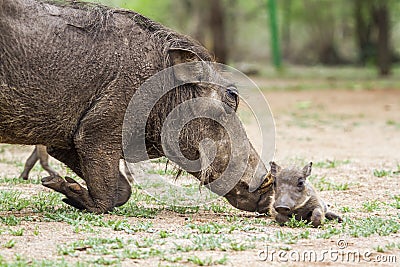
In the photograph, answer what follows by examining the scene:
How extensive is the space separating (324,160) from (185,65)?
383cm

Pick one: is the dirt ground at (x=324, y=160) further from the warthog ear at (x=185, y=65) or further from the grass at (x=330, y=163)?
the warthog ear at (x=185, y=65)

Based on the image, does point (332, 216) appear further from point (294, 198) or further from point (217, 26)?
point (217, 26)

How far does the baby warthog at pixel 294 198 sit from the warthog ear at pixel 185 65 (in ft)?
2.98

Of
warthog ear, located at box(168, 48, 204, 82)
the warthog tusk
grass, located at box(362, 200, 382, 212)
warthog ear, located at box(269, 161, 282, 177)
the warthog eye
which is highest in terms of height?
warthog ear, located at box(168, 48, 204, 82)

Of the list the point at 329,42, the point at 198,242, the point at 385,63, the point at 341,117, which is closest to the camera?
the point at 198,242

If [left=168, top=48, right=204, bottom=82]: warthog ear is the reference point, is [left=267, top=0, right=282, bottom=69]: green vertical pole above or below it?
above

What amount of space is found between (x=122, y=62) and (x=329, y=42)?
26462mm

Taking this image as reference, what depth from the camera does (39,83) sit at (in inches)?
217

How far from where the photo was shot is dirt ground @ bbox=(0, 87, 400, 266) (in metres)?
4.75

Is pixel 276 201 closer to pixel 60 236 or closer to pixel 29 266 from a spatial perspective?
pixel 60 236

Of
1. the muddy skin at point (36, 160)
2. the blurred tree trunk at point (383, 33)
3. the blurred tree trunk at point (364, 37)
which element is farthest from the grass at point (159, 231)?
the blurred tree trunk at point (364, 37)

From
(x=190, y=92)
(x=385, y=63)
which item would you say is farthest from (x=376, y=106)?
(x=190, y=92)

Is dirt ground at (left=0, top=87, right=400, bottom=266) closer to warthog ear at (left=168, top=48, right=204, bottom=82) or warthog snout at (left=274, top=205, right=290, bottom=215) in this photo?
warthog snout at (left=274, top=205, right=290, bottom=215)

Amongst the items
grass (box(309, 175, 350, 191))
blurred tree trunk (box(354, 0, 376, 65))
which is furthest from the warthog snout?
blurred tree trunk (box(354, 0, 376, 65))
